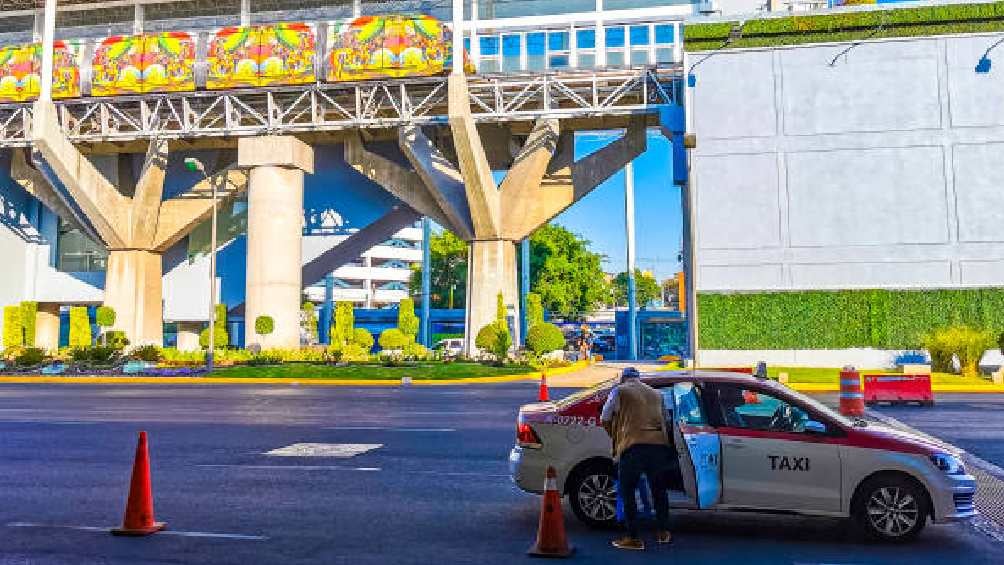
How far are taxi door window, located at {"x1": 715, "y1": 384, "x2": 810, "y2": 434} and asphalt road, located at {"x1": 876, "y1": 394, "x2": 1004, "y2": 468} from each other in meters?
5.51

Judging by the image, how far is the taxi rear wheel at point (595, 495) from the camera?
278 inches

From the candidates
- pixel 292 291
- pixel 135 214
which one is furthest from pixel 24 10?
pixel 292 291

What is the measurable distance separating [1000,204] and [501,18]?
26911mm

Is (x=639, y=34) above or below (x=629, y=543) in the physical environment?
above

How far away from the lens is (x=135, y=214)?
44.5m

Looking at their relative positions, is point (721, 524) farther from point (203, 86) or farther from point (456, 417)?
point (203, 86)

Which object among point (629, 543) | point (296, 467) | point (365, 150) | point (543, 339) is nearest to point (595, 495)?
point (629, 543)

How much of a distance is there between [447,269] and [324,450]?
67.9m

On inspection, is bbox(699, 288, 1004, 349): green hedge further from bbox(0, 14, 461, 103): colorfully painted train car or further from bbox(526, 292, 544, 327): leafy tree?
bbox(0, 14, 461, 103): colorfully painted train car

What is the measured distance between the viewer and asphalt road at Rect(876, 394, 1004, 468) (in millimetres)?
12141

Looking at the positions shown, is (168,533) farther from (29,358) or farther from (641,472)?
(29,358)

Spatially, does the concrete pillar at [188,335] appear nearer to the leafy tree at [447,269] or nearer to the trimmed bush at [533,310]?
the trimmed bush at [533,310]

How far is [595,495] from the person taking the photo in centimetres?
711

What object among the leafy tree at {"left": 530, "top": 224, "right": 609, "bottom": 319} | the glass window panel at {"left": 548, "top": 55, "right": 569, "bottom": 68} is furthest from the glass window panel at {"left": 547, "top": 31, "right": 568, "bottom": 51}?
the leafy tree at {"left": 530, "top": 224, "right": 609, "bottom": 319}
